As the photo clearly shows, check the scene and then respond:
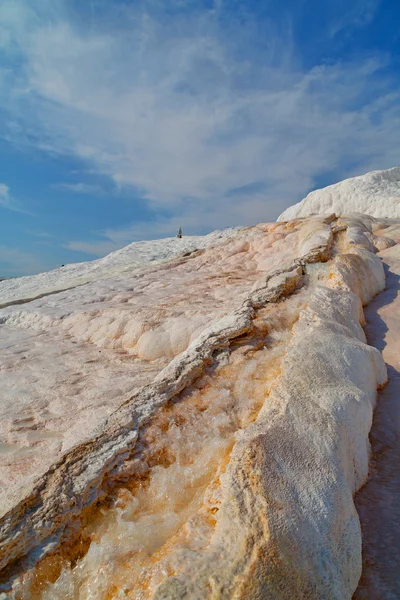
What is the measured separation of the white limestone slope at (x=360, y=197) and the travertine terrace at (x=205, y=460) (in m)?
9.91

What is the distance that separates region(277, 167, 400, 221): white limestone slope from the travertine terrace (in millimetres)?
9911

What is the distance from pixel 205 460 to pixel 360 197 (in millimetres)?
13047

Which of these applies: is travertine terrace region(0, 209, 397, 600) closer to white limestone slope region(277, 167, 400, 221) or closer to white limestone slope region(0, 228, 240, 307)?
white limestone slope region(0, 228, 240, 307)

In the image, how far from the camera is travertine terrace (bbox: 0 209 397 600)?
1.18 metres

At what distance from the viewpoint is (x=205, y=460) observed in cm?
161

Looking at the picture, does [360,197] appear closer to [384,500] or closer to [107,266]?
[107,266]

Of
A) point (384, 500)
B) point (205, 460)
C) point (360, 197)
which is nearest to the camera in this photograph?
point (205, 460)

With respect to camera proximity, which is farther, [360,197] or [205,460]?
[360,197]

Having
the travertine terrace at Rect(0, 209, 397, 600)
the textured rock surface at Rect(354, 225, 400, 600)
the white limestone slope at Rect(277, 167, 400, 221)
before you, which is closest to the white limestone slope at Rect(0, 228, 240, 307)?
the travertine terrace at Rect(0, 209, 397, 600)

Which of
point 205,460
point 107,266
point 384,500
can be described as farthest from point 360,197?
point 205,460

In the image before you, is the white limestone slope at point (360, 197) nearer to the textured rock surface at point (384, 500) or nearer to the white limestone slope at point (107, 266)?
the white limestone slope at point (107, 266)

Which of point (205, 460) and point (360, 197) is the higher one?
point (360, 197)

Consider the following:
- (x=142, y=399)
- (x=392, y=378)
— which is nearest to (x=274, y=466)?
(x=142, y=399)

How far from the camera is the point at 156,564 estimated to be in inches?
45.7
